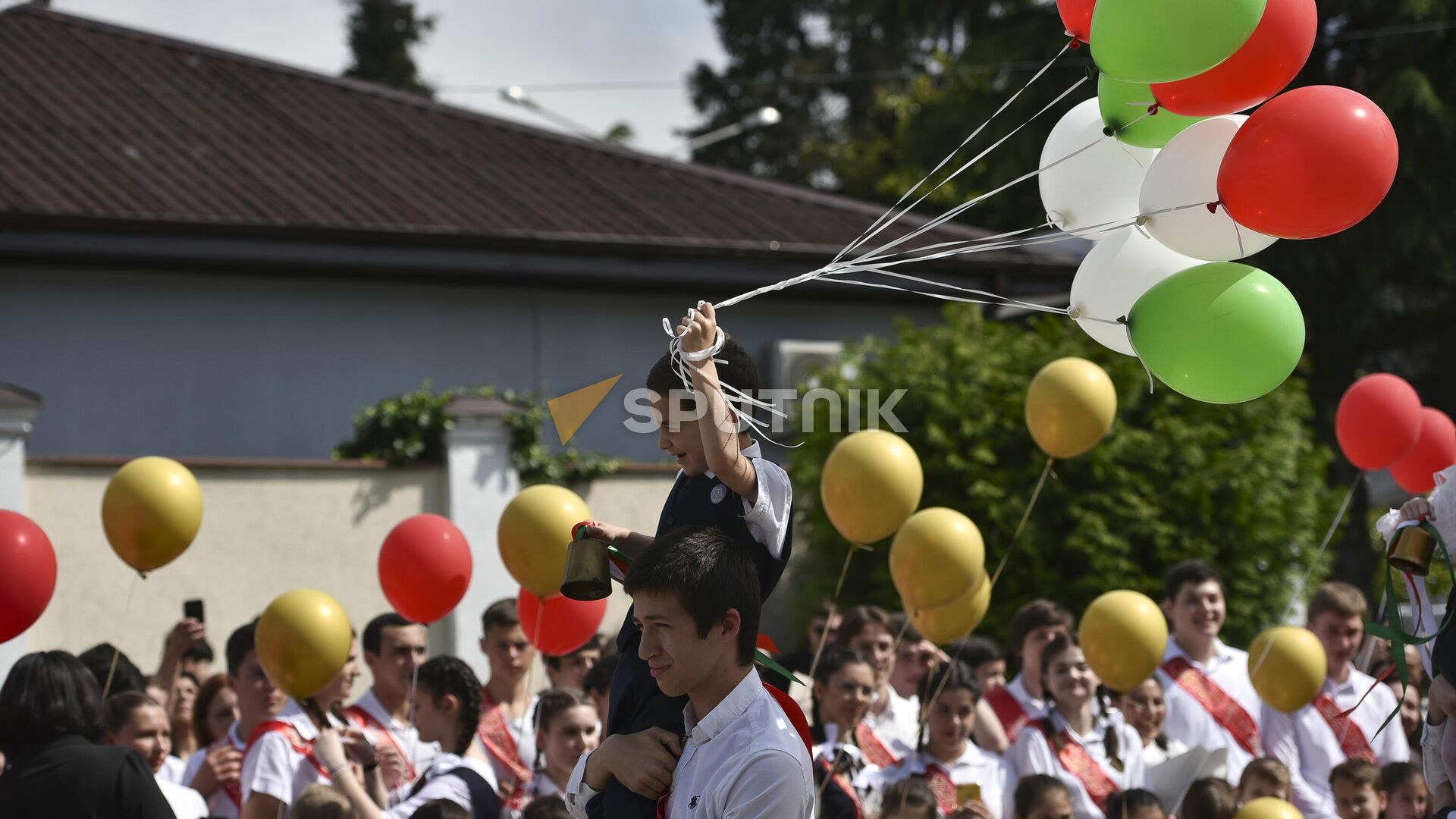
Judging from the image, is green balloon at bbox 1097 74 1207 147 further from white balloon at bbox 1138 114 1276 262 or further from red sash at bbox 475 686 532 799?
red sash at bbox 475 686 532 799

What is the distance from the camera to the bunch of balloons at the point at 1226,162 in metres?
3.44

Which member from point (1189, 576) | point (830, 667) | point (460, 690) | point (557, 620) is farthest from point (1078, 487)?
point (460, 690)

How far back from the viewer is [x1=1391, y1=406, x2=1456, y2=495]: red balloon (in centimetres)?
611

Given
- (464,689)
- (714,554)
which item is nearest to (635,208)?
(464,689)

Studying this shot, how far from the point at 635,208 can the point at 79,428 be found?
4.58 meters

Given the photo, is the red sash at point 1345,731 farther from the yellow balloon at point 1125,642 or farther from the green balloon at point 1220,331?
the green balloon at point 1220,331

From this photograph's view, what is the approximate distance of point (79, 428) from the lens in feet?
32.9

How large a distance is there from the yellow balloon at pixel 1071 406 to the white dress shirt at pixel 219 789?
Result: 3014 mm

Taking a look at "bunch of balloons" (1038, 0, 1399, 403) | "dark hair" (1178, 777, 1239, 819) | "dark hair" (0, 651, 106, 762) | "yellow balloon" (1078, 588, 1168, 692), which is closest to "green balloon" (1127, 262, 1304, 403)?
"bunch of balloons" (1038, 0, 1399, 403)

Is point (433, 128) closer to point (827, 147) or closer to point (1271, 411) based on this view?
point (1271, 411)

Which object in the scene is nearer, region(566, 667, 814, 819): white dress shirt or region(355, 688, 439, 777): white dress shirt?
region(566, 667, 814, 819): white dress shirt

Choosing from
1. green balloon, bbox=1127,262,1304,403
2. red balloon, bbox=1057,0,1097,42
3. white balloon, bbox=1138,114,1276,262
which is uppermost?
red balloon, bbox=1057,0,1097,42

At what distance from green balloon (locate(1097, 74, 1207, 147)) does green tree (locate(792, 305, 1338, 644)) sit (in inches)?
204

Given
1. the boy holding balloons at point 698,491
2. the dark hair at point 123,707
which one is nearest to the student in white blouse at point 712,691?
→ the boy holding balloons at point 698,491
